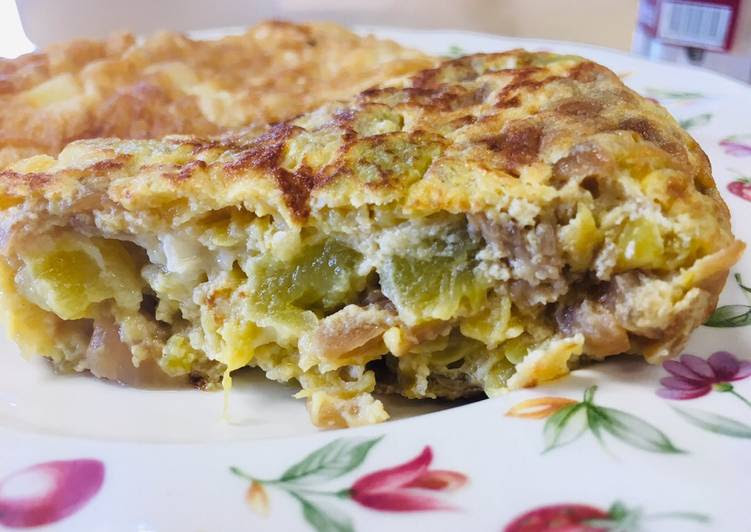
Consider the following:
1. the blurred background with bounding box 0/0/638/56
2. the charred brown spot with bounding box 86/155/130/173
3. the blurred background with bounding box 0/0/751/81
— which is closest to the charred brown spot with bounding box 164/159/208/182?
the charred brown spot with bounding box 86/155/130/173

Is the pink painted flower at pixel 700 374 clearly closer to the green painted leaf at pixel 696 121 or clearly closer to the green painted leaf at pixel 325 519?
the green painted leaf at pixel 325 519

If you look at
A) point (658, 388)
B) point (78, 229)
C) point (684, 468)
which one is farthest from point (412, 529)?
point (78, 229)

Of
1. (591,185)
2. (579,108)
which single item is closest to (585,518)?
(591,185)

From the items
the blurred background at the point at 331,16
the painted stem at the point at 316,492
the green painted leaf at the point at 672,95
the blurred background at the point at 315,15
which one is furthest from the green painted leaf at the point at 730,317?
the blurred background at the point at 315,15

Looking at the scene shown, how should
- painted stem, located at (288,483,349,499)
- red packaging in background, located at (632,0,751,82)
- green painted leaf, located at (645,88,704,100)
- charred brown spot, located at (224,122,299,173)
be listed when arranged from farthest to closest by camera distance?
red packaging in background, located at (632,0,751,82), green painted leaf, located at (645,88,704,100), charred brown spot, located at (224,122,299,173), painted stem, located at (288,483,349,499)

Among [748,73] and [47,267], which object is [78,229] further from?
[748,73]

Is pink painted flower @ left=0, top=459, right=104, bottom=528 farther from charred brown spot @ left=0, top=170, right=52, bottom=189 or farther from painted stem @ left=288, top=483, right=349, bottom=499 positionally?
charred brown spot @ left=0, top=170, right=52, bottom=189
